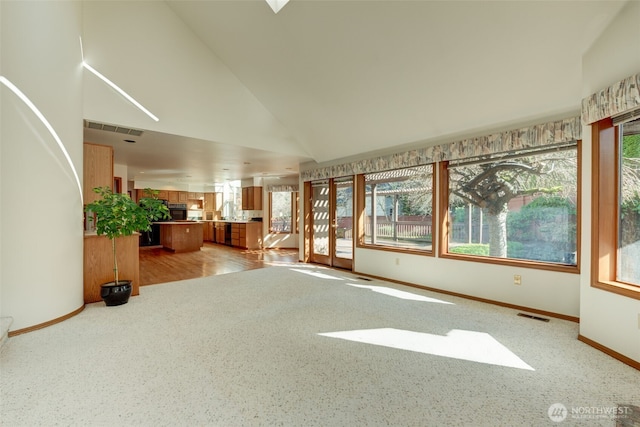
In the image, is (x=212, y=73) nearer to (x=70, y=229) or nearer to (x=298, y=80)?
(x=298, y=80)

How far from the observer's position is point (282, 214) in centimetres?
935

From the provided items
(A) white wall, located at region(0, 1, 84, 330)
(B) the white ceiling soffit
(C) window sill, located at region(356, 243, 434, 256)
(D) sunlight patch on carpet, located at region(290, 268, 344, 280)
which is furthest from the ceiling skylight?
(D) sunlight patch on carpet, located at region(290, 268, 344, 280)

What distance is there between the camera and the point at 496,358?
7.41ft

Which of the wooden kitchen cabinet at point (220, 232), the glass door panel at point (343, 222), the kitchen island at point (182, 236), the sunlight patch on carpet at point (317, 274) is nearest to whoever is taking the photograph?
the sunlight patch on carpet at point (317, 274)

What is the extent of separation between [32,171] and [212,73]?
286 centimetres

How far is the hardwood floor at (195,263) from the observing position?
17.2 ft

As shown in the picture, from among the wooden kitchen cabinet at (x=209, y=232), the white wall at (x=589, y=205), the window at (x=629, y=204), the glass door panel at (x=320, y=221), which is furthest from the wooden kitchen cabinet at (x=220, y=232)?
the window at (x=629, y=204)

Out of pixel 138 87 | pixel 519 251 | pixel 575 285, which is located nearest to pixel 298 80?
pixel 138 87

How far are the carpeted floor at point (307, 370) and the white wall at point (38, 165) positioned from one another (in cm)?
44

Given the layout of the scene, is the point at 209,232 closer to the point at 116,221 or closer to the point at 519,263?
the point at 116,221

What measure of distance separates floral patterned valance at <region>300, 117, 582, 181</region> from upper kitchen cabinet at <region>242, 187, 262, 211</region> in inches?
181

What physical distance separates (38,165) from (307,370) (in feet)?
10.5

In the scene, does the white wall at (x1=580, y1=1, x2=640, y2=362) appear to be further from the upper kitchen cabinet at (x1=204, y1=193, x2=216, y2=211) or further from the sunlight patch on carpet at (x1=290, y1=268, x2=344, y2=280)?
the upper kitchen cabinet at (x1=204, y1=193, x2=216, y2=211)

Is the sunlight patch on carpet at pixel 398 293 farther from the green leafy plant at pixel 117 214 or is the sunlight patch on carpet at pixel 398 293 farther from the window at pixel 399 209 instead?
the green leafy plant at pixel 117 214
